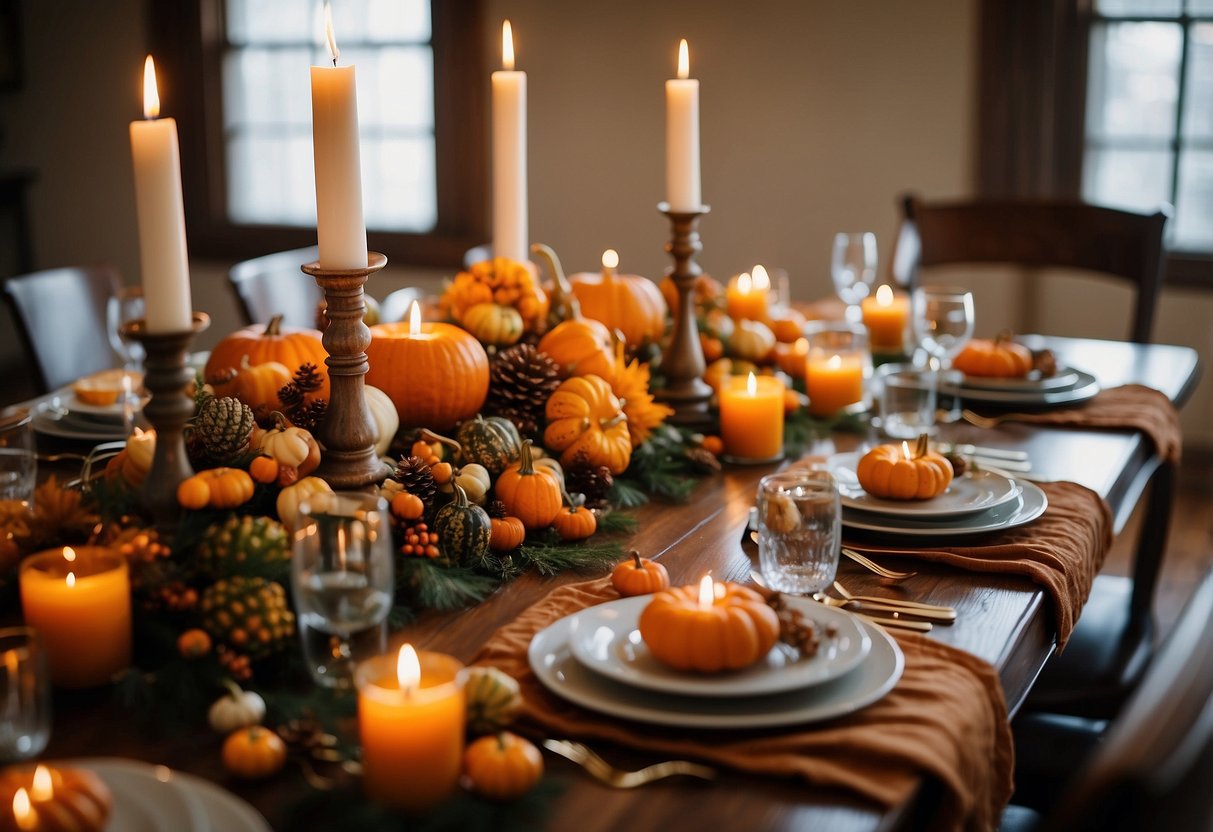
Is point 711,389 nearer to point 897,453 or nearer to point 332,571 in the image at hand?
point 897,453

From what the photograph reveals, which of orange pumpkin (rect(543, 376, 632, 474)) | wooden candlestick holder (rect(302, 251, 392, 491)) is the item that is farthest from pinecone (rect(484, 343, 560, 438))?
wooden candlestick holder (rect(302, 251, 392, 491))

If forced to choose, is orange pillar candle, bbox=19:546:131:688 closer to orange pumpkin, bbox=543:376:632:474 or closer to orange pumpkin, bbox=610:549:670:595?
orange pumpkin, bbox=610:549:670:595

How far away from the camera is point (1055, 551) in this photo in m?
1.36

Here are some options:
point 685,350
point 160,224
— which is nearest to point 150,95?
point 160,224

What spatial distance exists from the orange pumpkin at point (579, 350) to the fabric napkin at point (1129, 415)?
0.67 metres

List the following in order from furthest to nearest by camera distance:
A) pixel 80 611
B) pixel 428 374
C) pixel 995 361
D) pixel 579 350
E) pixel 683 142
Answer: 1. pixel 995 361
2. pixel 683 142
3. pixel 579 350
4. pixel 428 374
5. pixel 80 611

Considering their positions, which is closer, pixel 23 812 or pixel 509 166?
pixel 23 812

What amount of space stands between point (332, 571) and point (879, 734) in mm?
432

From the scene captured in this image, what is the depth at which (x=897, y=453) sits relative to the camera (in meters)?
1.50

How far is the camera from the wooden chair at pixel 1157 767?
0.61 meters

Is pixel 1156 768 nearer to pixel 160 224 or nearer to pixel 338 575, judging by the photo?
pixel 338 575

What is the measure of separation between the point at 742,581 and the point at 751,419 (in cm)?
47

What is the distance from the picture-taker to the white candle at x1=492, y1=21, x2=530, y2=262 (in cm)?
185

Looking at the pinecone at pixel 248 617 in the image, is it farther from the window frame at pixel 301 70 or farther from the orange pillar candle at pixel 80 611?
the window frame at pixel 301 70
